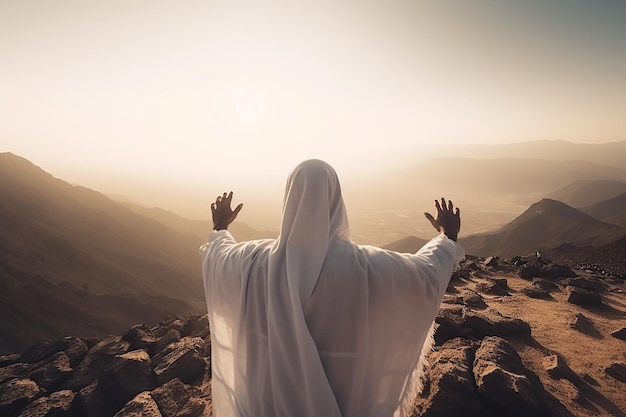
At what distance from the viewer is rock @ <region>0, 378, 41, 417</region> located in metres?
4.86

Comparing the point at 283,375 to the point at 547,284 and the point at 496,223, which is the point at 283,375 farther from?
the point at 496,223

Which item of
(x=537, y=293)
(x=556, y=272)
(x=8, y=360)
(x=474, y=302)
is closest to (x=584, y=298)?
(x=537, y=293)

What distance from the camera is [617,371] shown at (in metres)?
4.16

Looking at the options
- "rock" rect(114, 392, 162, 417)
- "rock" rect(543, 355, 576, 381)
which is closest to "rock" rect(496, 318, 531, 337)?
"rock" rect(543, 355, 576, 381)

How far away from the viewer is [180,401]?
4281 millimetres

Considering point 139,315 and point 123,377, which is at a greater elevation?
point 123,377

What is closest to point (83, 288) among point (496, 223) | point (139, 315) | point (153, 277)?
point (139, 315)

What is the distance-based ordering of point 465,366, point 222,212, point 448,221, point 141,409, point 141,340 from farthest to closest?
point 141,340 < point 141,409 < point 465,366 < point 222,212 < point 448,221

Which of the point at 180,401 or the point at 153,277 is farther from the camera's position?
the point at 153,277

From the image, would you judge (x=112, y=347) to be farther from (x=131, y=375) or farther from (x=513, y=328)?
(x=513, y=328)

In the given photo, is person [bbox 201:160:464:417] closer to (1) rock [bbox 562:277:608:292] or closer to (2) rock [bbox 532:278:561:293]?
(2) rock [bbox 532:278:561:293]

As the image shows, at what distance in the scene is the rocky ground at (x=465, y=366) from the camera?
10.9 ft

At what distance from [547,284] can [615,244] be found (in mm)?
16588

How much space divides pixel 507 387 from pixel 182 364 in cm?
428
